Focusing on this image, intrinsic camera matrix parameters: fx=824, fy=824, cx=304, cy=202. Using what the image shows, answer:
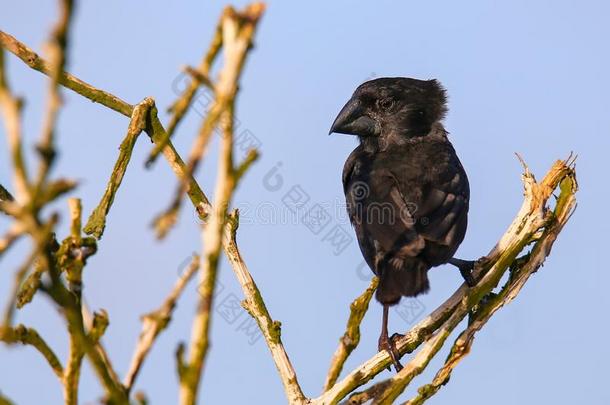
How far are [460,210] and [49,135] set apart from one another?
448cm

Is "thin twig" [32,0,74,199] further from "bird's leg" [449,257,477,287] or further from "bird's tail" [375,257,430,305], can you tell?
"bird's leg" [449,257,477,287]

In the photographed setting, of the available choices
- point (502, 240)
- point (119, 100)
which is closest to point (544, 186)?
point (502, 240)

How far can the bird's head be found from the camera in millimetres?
6324

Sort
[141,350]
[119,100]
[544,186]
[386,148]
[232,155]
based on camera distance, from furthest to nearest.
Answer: [386,148] < [544,186] < [119,100] < [141,350] < [232,155]

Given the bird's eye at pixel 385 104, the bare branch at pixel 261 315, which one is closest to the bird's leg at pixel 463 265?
the bare branch at pixel 261 315

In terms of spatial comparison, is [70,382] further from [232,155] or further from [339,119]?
[339,119]

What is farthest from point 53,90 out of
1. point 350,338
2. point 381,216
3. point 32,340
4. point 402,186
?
point 402,186

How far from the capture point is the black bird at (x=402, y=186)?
179 inches

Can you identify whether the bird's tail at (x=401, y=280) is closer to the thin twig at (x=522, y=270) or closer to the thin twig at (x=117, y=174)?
the thin twig at (x=522, y=270)

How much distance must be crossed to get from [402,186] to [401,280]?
1052 mm

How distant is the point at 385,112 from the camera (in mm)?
6359

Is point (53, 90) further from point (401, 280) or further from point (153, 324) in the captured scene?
point (401, 280)

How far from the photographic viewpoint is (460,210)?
17.3ft

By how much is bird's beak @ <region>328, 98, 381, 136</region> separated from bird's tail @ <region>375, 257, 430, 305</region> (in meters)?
1.99
